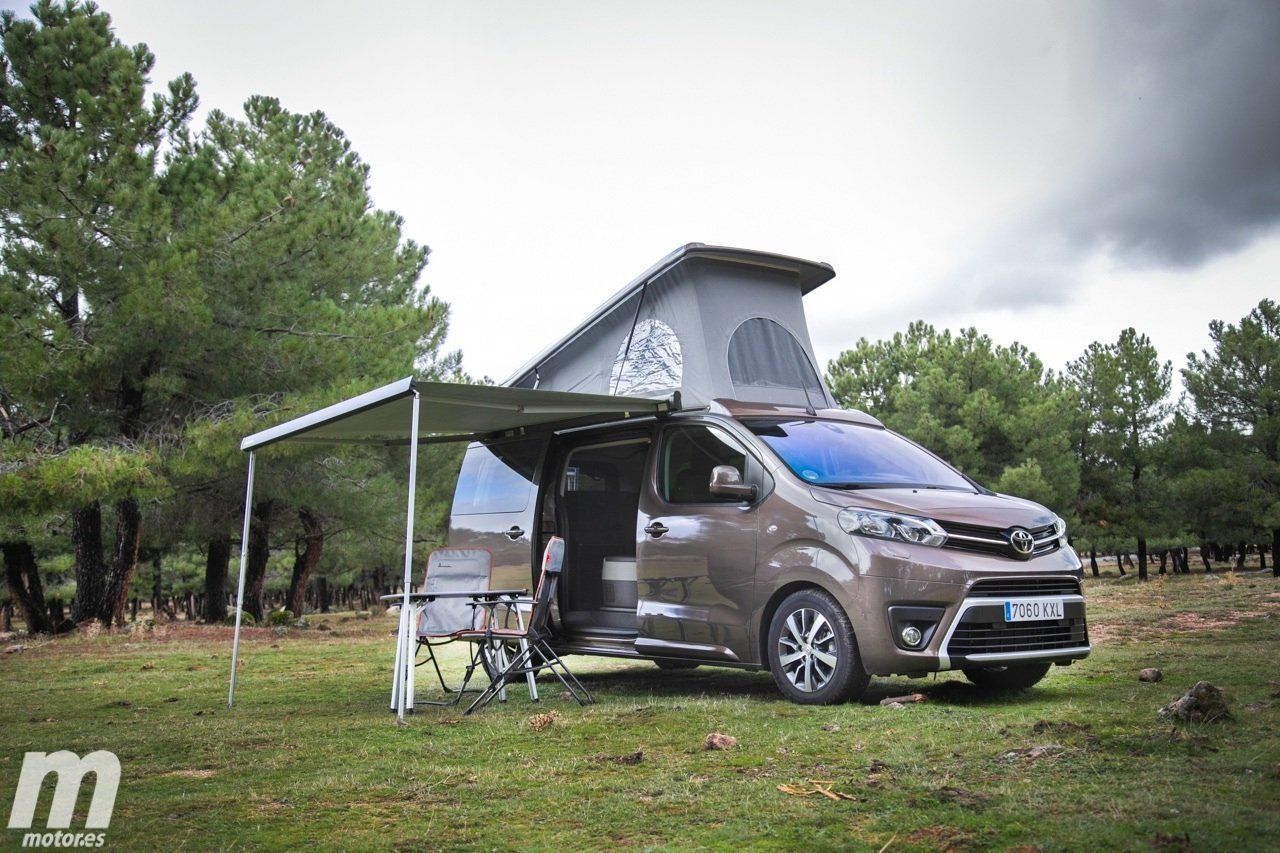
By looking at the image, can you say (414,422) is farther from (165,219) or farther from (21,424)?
(21,424)

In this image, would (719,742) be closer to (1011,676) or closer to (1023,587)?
(1023,587)

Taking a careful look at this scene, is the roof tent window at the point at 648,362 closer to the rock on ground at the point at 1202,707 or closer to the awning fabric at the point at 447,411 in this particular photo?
the awning fabric at the point at 447,411

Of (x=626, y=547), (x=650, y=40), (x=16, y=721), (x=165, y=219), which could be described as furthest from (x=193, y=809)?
(x=165, y=219)

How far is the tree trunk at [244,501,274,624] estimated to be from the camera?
22.8 meters

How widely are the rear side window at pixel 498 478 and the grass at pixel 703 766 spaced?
1.61m

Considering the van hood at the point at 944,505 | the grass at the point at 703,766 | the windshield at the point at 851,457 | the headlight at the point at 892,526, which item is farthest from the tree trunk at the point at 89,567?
the headlight at the point at 892,526

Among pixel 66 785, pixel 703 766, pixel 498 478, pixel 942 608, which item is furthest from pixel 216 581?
pixel 703 766

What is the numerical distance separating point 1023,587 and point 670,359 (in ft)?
10.8

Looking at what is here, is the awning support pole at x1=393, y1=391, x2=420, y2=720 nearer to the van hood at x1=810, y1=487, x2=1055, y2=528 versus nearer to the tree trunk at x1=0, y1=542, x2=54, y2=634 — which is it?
the van hood at x1=810, y1=487, x2=1055, y2=528

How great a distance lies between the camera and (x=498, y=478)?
368 inches

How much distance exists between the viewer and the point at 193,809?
433 cm

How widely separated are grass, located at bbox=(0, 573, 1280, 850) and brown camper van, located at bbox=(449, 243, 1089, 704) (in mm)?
400

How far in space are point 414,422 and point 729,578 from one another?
2296 mm

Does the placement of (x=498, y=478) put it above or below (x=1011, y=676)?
above
